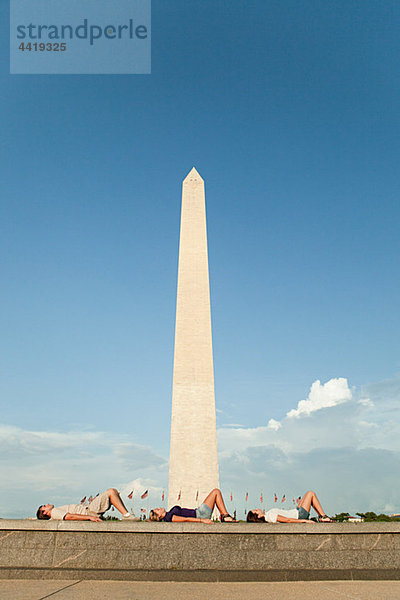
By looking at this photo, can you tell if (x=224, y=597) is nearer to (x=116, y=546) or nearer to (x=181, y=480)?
(x=116, y=546)

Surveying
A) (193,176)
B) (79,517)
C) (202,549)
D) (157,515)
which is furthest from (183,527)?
(193,176)

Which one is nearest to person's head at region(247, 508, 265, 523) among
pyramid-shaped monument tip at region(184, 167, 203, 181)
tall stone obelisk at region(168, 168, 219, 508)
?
tall stone obelisk at region(168, 168, 219, 508)

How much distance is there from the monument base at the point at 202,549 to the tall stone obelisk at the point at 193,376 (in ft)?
45.7

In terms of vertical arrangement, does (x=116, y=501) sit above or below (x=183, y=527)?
above

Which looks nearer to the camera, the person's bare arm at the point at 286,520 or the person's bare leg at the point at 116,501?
the person's bare arm at the point at 286,520

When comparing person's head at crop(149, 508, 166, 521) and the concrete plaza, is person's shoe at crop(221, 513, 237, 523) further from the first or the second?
the concrete plaza

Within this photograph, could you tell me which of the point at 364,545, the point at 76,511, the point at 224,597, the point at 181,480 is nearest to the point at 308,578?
the point at 364,545

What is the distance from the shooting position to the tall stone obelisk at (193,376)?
2159 centimetres

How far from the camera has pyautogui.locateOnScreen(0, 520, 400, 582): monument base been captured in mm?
7652

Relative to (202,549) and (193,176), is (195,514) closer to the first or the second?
(202,549)

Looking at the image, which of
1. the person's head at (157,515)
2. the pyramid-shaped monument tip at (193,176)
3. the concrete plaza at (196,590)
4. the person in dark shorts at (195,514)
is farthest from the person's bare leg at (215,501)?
the pyramid-shaped monument tip at (193,176)

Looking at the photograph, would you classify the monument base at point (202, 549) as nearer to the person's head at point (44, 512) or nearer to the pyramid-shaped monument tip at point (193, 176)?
the person's head at point (44, 512)

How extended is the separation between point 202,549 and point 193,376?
15449 mm

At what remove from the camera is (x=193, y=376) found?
76.1 feet
